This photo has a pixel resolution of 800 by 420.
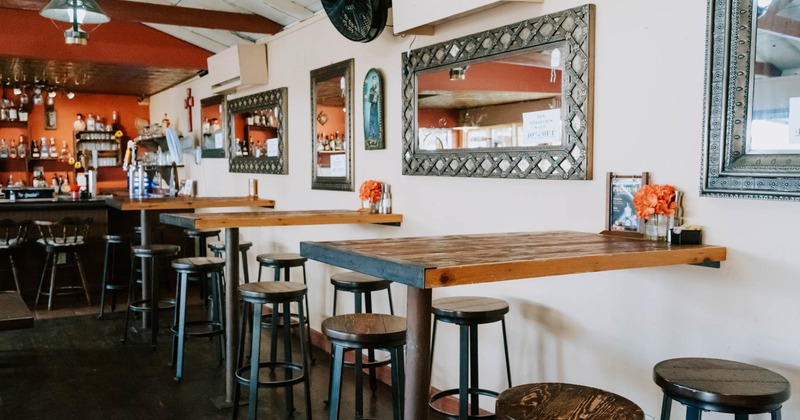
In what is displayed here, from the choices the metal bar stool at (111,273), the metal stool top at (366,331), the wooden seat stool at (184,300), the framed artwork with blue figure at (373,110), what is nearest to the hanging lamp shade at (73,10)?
the wooden seat stool at (184,300)

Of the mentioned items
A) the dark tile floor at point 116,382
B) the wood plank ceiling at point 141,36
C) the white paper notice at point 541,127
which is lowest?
the dark tile floor at point 116,382

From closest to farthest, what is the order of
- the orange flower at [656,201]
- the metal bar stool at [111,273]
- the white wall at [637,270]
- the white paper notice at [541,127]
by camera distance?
1. the white wall at [637,270]
2. the orange flower at [656,201]
3. the white paper notice at [541,127]
4. the metal bar stool at [111,273]

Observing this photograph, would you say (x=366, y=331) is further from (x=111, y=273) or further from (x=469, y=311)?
(x=111, y=273)

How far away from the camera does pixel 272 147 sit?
18.1 feet

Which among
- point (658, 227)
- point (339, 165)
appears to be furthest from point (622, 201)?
point (339, 165)

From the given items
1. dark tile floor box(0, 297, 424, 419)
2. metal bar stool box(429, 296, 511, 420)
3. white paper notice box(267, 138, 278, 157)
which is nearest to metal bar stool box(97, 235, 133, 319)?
dark tile floor box(0, 297, 424, 419)

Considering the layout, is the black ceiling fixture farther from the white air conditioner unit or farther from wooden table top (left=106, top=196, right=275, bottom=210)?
the white air conditioner unit

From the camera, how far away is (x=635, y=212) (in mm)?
2504

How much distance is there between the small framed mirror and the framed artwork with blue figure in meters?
2.86

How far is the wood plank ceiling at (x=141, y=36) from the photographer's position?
217 inches

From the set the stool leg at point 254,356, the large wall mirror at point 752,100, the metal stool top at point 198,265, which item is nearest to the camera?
the large wall mirror at point 752,100

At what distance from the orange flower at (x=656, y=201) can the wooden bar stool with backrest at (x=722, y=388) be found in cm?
57

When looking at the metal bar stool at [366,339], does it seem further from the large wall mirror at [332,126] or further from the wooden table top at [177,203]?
the wooden table top at [177,203]

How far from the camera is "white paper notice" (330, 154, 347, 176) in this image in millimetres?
4480
